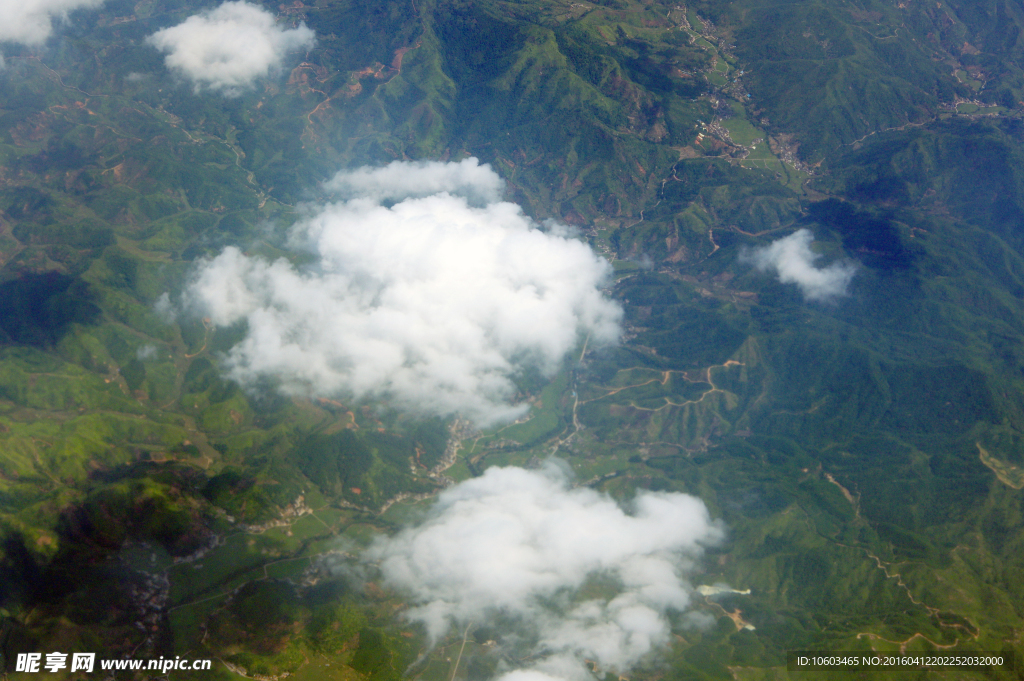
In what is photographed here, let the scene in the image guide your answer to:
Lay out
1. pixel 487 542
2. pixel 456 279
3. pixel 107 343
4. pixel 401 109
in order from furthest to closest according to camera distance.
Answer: pixel 401 109, pixel 456 279, pixel 107 343, pixel 487 542

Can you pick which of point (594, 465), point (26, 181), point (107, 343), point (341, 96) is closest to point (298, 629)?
point (594, 465)

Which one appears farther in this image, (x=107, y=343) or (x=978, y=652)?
(x=107, y=343)

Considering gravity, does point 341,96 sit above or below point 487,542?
above

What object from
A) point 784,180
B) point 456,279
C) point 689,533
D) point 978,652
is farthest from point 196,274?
point 978,652

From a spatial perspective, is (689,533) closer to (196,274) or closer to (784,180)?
(784,180)

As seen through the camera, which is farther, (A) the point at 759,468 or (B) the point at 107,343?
(B) the point at 107,343

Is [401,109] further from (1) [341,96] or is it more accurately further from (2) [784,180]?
(2) [784,180]

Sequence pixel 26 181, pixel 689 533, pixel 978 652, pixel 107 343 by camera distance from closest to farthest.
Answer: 1. pixel 978 652
2. pixel 689 533
3. pixel 107 343
4. pixel 26 181

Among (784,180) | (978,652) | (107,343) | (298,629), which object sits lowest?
(978,652)

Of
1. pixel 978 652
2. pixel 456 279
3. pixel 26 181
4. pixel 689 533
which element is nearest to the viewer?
pixel 978 652
